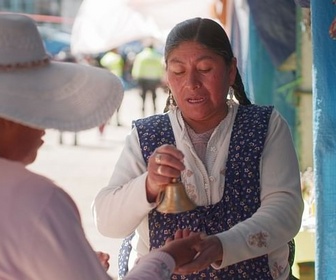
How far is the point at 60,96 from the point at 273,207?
0.92 meters

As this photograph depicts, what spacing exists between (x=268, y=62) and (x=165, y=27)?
2.62m

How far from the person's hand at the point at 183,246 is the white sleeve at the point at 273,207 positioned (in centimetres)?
17

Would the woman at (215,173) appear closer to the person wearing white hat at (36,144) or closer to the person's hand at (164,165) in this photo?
the person's hand at (164,165)

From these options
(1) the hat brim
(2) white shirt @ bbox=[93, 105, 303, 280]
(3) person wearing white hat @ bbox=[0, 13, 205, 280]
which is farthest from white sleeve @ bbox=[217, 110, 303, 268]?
(1) the hat brim

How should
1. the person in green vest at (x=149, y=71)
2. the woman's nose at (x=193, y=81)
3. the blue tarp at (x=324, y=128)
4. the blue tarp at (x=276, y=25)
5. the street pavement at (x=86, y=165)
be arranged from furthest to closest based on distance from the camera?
1. the person in green vest at (x=149, y=71)
2. the street pavement at (x=86, y=165)
3. the blue tarp at (x=276, y=25)
4. the blue tarp at (x=324, y=128)
5. the woman's nose at (x=193, y=81)

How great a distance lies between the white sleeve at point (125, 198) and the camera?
97.6 inches

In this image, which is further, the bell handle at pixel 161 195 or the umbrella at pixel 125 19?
the umbrella at pixel 125 19

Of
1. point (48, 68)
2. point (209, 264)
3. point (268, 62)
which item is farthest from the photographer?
point (268, 62)

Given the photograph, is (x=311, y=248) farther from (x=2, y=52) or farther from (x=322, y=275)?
(x=2, y=52)

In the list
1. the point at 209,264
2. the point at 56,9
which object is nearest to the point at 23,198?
the point at 209,264

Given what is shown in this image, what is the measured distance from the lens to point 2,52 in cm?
182

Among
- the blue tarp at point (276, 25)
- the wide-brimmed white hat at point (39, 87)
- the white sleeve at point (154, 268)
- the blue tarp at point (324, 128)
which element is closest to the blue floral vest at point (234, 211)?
the white sleeve at point (154, 268)

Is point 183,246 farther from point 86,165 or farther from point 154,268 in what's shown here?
point 86,165

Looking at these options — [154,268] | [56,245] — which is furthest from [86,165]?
[56,245]
